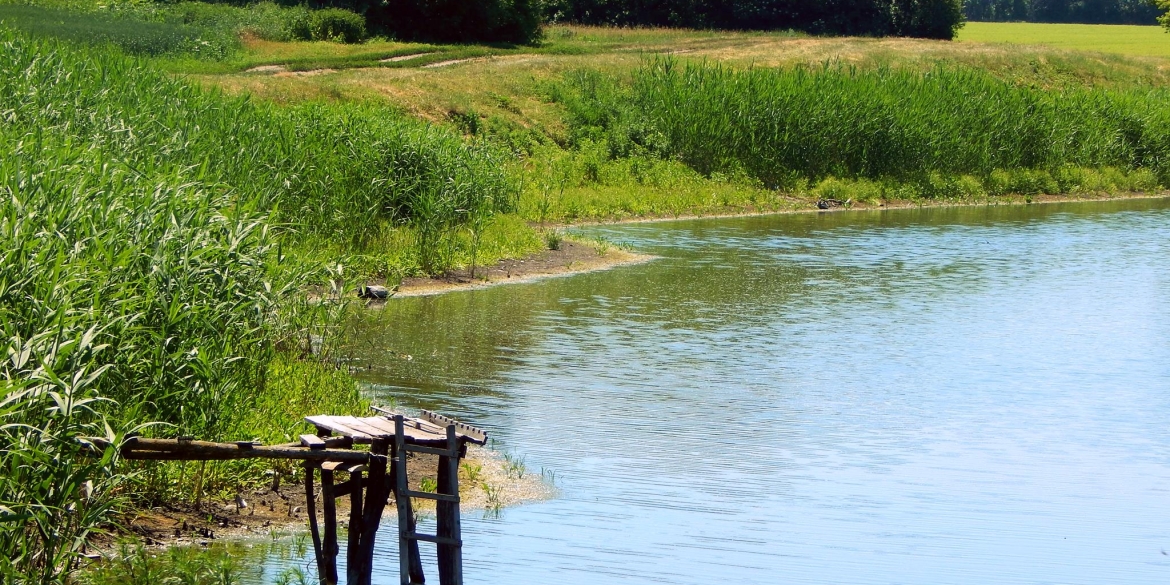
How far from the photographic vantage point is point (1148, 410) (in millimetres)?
13180

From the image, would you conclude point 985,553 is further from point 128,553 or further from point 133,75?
point 133,75

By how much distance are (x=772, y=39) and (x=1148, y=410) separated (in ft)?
131

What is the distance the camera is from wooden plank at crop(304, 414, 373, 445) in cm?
746

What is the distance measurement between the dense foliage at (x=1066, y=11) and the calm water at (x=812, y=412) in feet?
274

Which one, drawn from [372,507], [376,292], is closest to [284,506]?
[372,507]

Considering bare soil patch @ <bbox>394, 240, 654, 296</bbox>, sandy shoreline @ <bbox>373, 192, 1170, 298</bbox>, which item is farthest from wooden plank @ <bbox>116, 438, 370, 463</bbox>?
bare soil patch @ <bbox>394, 240, 654, 296</bbox>

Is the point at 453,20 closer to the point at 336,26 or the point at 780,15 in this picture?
the point at 336,26

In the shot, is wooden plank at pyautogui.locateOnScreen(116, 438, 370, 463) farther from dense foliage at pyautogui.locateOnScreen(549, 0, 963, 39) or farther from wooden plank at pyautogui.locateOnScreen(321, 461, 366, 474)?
dense foliage at pyautogui.locateOnScreen(549, 0, 963, 39)

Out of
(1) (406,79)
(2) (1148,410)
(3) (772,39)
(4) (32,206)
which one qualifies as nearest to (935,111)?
(1) (406,79)

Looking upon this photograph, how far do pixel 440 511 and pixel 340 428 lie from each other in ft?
2.15

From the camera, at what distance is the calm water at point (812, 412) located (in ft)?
29.3

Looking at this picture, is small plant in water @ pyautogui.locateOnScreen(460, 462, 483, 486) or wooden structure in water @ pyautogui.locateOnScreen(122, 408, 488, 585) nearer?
wooden structure in water @ pyautogui.locateOnScreen(122, 408, 488, 585)

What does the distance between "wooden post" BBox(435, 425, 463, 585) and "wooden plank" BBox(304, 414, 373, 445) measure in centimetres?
39

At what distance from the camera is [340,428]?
7.55m
